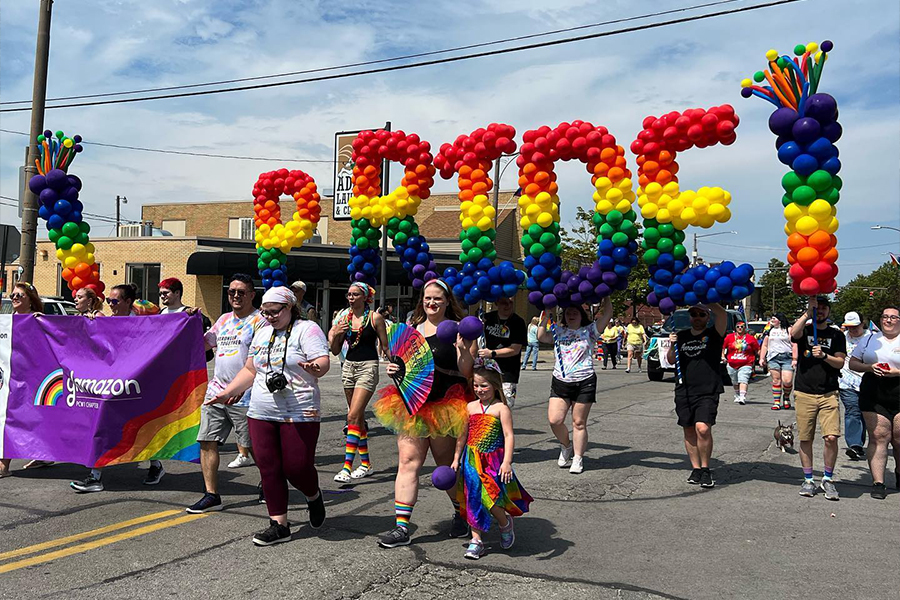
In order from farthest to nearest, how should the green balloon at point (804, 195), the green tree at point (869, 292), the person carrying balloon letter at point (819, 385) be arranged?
the green tree at point (869, 292) → the person carrying balloon letter at point (819, 385) → the green balloon at point (804, 195)

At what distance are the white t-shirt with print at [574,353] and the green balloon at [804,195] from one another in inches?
94.3

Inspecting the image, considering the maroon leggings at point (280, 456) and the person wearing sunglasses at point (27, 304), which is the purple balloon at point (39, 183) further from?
the maroon leggings at point (280, 456)

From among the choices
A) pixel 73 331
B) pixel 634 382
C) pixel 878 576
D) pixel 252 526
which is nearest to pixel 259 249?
pixel 73 331

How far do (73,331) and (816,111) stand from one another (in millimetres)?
6733

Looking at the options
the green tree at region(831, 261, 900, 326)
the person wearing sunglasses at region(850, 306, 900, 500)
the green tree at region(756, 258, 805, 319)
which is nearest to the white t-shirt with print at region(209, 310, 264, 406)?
the person wearing sunglasses at region(850, 306, 900, 500)

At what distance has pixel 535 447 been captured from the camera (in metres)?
9.38

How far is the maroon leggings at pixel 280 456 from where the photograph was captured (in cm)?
532

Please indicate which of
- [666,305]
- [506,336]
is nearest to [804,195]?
[666,305]

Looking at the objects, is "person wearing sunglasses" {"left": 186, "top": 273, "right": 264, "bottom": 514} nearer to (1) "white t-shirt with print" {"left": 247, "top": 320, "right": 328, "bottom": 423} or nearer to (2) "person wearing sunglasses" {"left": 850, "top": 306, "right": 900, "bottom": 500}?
→ (1) "white t-shirt with print" {"left": 247, "top": 320, "right": 328, "bottom": 423}

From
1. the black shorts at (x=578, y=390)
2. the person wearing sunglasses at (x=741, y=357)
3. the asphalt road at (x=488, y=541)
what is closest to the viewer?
the asphalt road at (x=488, y=541)

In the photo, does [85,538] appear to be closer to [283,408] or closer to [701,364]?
[283,408]

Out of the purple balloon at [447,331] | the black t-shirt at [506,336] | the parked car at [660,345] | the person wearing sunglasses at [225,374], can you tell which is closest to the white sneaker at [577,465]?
the black t-shirt at [506,336]

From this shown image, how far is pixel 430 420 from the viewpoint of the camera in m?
5.24

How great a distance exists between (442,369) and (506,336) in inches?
121
